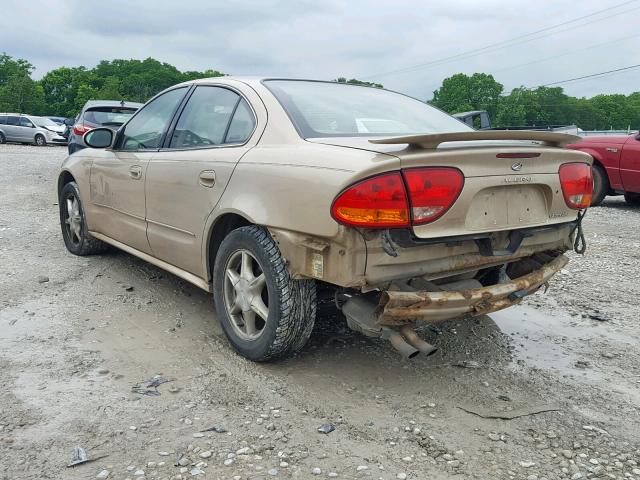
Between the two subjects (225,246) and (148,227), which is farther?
(148,227)

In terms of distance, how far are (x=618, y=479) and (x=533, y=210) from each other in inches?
52.0

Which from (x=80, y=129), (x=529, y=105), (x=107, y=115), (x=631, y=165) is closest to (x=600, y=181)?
(x=631, y=165)

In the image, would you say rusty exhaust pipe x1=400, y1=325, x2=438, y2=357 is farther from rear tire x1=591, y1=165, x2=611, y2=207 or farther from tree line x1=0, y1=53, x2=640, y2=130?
tree line x1=0, y1=53, x2=640, y2=130

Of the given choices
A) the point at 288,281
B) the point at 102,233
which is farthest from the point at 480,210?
the point at 102,233

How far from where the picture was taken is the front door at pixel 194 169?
346 centimetres

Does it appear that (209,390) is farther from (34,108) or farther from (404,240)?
(34,108)

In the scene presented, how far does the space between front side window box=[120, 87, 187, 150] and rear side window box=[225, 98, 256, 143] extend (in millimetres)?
806

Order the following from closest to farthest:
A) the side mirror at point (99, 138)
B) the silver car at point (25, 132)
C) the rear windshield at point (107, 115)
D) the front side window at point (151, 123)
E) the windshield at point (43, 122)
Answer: the front side window at point (151, 123) < the side mirror at point (99, 138) < the rear windshield at point (107, 115) < the silver car at point (25, 132) < the windshield at point (43, 122)

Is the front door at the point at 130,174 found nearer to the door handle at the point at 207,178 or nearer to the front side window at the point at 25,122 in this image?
the door handle at the point at 207,178

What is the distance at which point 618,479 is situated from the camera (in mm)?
2311

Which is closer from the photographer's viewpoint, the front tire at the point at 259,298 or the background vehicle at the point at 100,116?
the front tire at the point at 259,298

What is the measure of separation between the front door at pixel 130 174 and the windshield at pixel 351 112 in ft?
3.51

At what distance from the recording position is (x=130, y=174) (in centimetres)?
441

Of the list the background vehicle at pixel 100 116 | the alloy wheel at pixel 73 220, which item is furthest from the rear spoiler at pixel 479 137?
the background vehicle at pixel 100 116
